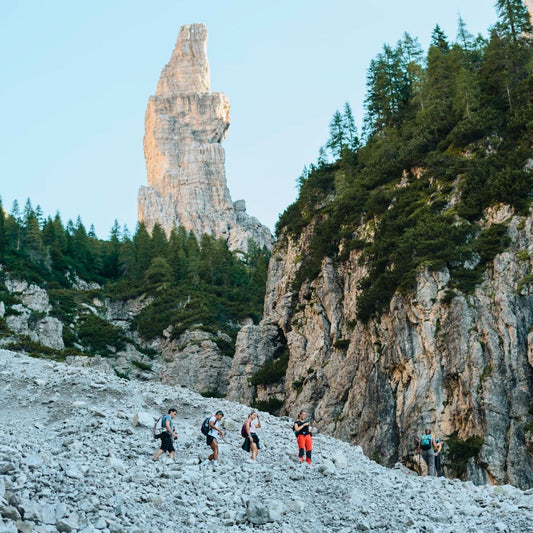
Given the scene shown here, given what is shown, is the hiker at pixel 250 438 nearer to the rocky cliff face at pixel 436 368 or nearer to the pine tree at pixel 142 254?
the rocky cliff face at pixel 436 368

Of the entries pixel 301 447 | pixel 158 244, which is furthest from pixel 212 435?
pixel 158 244

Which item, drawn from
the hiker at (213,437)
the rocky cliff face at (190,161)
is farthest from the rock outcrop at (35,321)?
the rocky cliff face at (190,161)

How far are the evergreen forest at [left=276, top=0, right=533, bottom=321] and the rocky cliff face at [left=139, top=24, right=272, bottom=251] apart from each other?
3459 inches

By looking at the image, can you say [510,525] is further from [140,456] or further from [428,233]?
[428,233]

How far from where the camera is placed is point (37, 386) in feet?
85.3

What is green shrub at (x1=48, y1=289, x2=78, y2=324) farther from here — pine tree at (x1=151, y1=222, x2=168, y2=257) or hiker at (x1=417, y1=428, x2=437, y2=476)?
hiker at (x1=417, y1=428, x2=437, y2=476)

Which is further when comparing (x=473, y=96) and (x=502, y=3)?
(x=502, y=3)

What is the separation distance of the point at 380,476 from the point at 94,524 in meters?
10.8

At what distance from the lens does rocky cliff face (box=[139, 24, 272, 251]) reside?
16825 cm

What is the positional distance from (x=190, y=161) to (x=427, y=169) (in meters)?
125

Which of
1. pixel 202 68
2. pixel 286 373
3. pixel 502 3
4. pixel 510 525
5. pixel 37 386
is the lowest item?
pixel 510 525

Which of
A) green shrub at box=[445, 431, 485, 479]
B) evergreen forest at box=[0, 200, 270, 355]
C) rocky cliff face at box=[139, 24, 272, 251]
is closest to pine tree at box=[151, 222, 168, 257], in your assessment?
evergreen forest at box=[0, 200, 270, 355]

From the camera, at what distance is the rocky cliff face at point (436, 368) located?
1423 inches

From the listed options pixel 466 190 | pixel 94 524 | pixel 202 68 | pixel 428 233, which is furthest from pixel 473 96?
pixel 202 68
